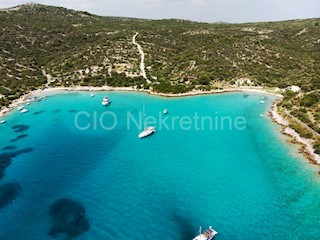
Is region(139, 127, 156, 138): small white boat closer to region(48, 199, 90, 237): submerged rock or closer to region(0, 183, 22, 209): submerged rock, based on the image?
region(48, 199, 90, 237): submerged rock

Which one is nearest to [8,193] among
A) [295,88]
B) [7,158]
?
[7,158]

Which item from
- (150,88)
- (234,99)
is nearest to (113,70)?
(150,88)

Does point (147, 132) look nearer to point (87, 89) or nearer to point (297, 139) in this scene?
point (297, 139)

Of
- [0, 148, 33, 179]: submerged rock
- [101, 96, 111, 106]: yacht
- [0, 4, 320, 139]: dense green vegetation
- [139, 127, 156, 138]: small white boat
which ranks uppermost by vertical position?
[0, 4, 320, 139]: dense green vegetation

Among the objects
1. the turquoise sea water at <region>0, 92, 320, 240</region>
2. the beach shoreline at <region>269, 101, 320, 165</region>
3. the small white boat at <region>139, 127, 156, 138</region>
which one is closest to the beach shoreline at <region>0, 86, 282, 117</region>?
the turquoise sea water at <region>0, 92, 320, 240</region>

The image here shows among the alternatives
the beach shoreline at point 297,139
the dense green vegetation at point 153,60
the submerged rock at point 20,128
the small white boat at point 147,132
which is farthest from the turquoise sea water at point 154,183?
the dense green vegetation at point 153,60
